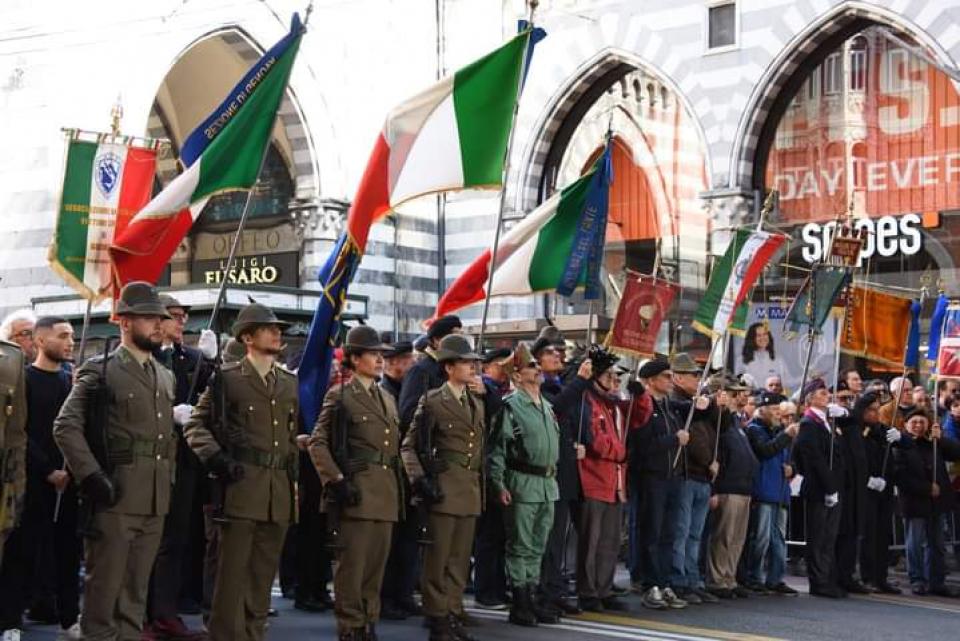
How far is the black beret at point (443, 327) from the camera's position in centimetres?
1122

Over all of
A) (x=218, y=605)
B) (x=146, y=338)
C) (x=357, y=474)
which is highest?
(x=146, y=338)

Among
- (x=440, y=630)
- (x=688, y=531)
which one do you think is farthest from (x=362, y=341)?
(x=688, y=531)

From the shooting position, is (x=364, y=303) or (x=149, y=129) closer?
(x=364, y=303)

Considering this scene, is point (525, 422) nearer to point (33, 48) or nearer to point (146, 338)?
point (146, 338)

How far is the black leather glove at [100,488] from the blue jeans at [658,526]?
497 cm

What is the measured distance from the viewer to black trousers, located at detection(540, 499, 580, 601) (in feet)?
36.9

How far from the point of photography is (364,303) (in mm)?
24266

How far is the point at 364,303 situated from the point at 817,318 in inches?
415

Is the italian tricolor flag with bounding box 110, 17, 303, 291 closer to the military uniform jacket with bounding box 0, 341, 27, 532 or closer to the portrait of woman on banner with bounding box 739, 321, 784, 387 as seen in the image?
the military uniform jacket with bounding box 0, 341, 27, 532

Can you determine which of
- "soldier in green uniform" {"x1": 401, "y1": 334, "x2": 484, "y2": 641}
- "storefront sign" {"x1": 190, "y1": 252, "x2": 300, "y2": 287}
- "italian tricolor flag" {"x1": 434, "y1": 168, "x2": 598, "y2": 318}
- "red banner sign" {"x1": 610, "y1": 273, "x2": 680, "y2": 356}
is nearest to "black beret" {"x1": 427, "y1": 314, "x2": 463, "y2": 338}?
"soldier in green uniform" {"x1": 401, "y1": 334, "x2": 484, "y2": 641}

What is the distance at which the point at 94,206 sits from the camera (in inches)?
436

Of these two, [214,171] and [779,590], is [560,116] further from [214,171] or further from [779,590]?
[214,171]

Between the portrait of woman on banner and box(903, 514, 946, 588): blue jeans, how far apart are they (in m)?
7.48

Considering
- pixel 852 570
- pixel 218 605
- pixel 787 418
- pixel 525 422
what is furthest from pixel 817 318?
pixel 218 605
